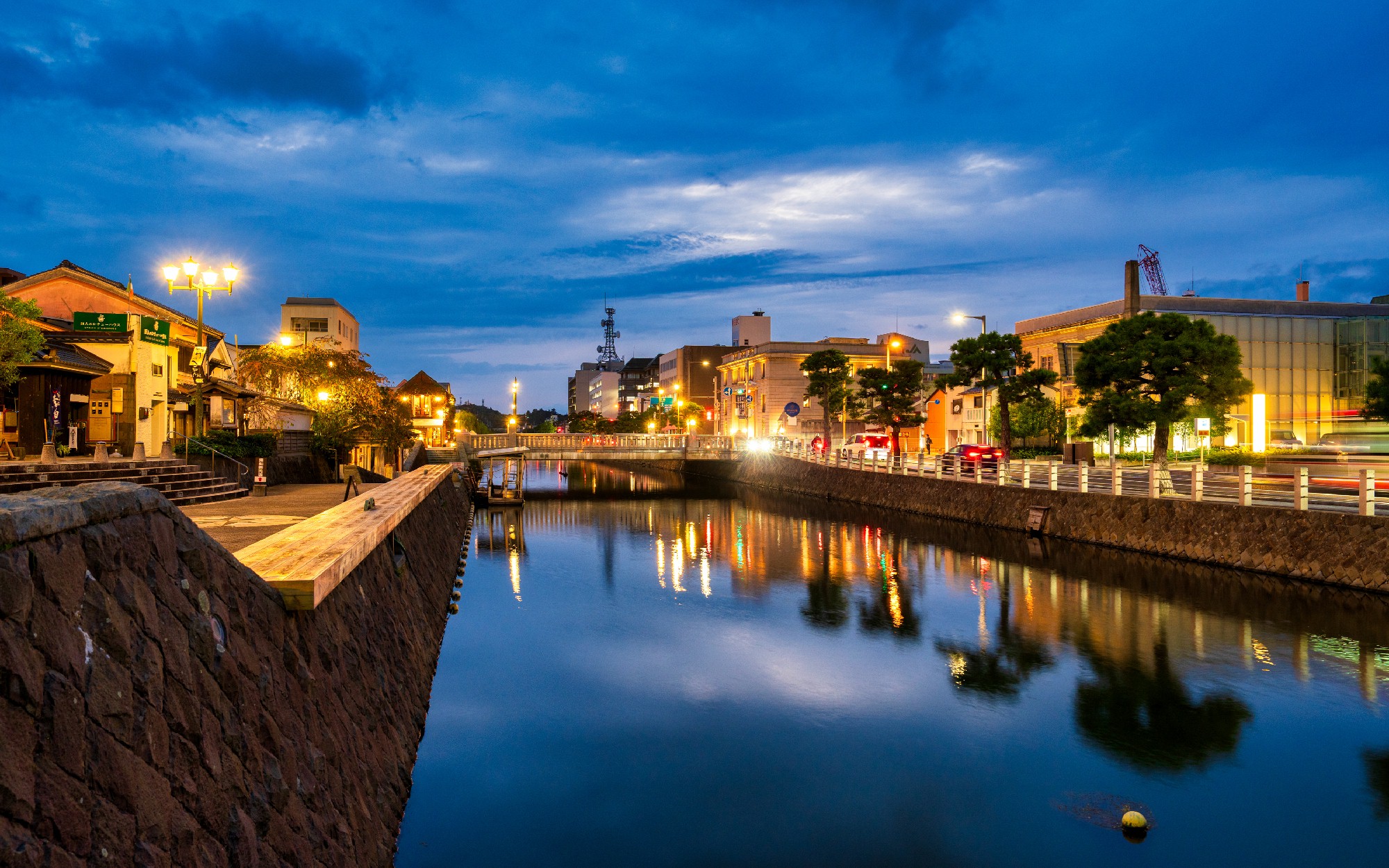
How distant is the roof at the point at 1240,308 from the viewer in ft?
211

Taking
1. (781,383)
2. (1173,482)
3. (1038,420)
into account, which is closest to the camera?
(1173,482)

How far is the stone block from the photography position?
149 inches

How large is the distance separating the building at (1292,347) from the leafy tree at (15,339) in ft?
203

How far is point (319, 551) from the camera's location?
9.94 meters

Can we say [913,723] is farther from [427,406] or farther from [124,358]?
[427,406]

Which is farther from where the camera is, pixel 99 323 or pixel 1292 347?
pixel 1292 347

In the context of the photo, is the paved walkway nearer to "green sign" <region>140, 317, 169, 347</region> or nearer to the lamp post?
the lamp post

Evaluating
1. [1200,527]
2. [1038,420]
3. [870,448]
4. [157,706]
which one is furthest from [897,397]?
[157,706]

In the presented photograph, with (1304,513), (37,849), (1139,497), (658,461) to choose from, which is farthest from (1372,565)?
(658,461)

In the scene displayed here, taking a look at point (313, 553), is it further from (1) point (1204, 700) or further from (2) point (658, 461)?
(2) point (658, 461)

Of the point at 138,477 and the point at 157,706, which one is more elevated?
the point at 138,477

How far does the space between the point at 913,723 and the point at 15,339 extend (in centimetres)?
2853

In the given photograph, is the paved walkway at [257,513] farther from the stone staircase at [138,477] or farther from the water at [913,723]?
the water at [913,723]

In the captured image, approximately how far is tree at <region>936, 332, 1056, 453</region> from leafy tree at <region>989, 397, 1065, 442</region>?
1194 cm
